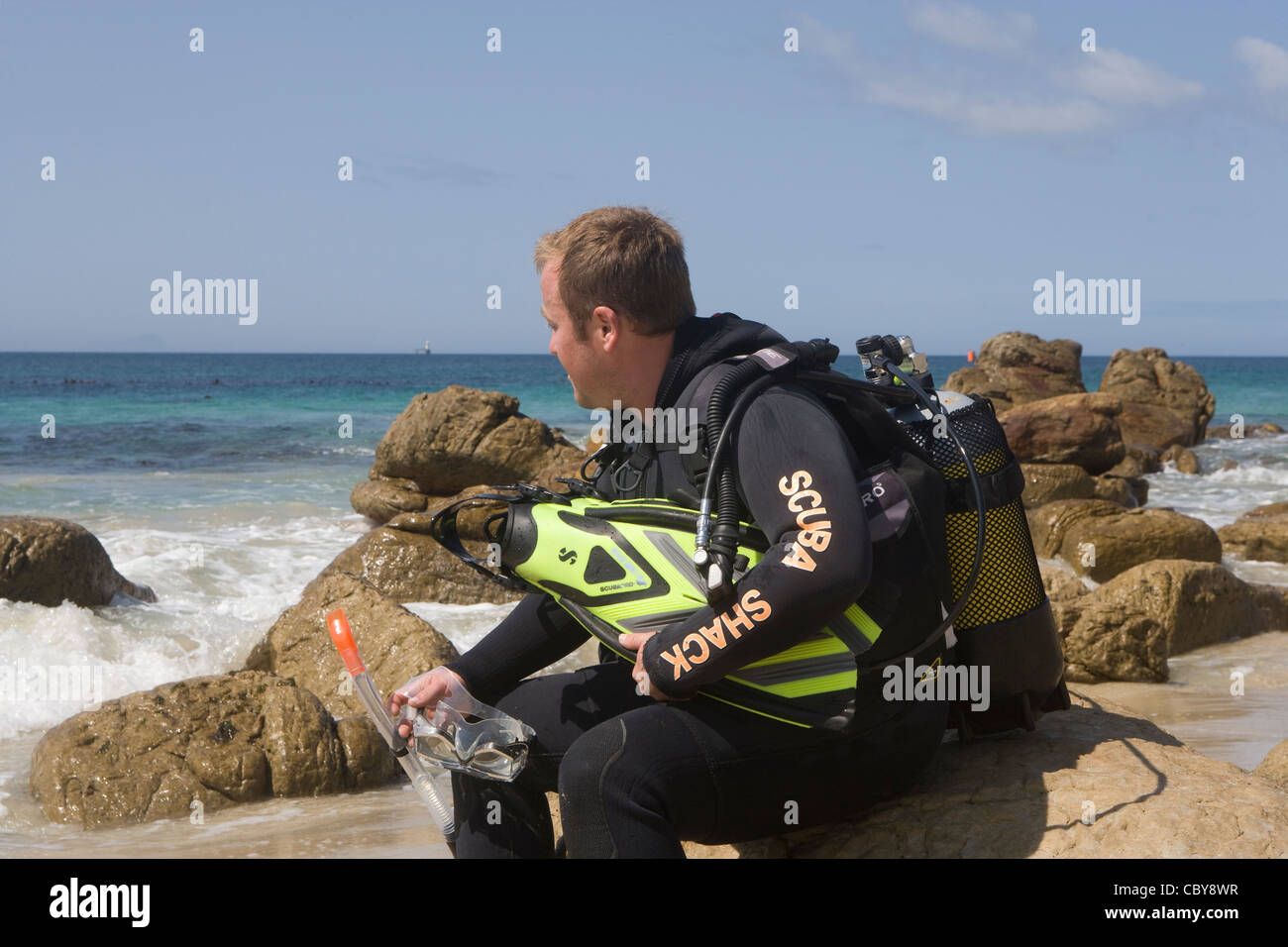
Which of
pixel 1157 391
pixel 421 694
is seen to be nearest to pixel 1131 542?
pixel 421 694

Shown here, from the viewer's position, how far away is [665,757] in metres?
2.51

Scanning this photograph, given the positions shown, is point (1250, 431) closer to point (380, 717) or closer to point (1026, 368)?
point (1026, 368)

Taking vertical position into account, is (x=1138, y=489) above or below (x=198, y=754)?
above

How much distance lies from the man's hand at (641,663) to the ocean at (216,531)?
8.23 ft

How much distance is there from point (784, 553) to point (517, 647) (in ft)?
3.51

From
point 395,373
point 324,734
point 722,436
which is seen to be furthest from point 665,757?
point 395,373

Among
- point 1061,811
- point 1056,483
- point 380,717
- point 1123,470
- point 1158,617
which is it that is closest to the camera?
point 1061,811

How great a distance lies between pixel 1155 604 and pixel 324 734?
5915 mm

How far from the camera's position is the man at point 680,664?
2.42 m

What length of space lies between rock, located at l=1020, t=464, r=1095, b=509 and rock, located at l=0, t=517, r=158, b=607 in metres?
12.0

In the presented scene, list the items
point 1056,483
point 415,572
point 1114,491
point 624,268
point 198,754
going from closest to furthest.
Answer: point 624,268 → point 198,754 → point 415,572 → point 1056,483 → point 1114,491

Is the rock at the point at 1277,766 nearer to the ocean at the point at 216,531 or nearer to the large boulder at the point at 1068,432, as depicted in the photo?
the ocean at the point at 216,531

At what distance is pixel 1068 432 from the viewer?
1758 cm

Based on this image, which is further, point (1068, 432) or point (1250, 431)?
point (1250, 431)
